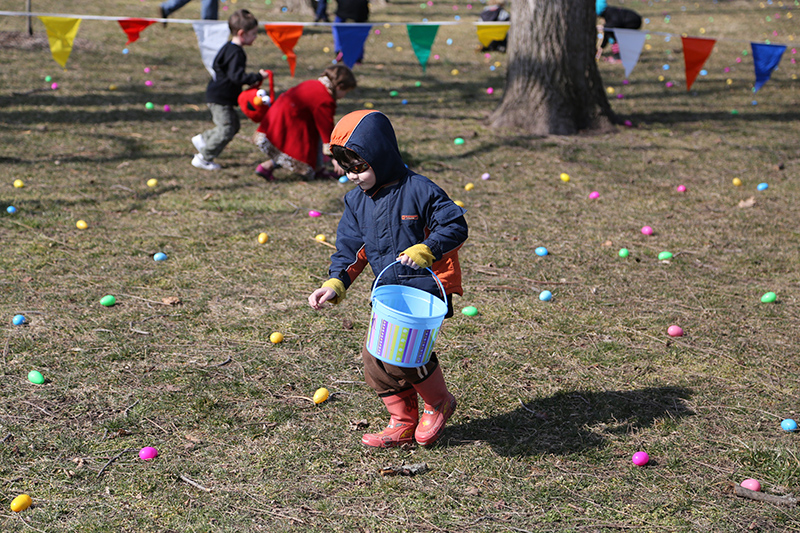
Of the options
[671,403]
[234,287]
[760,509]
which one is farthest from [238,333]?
[760,509]

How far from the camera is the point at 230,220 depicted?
5840mm

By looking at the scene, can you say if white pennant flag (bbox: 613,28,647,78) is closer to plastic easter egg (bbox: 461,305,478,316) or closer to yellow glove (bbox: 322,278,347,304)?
plastic easter egg (bbox: 461,305,478,316)

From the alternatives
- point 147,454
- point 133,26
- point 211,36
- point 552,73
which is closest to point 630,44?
point 552,73

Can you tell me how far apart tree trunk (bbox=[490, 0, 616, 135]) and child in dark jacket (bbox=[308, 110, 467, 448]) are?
19.4 ft

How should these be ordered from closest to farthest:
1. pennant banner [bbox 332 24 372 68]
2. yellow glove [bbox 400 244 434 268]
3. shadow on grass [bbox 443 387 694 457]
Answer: yellow glove [bbox 400 244 434 268], shadow on grass [bbox 443 387 694 457], pennant banner [bbox 332 24 372 68]

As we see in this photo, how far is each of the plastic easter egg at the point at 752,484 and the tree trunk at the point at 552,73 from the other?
20.3 ft

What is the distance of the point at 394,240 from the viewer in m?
2.91

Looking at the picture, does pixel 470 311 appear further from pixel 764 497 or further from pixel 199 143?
pixel 199 143

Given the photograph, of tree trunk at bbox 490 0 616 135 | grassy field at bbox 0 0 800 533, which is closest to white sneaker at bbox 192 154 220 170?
grassy field at bbox 0 0 800 533

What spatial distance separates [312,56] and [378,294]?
1069 cm

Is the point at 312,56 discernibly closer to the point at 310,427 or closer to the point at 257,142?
the point at 257,142

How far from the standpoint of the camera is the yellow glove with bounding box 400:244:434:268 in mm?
2592

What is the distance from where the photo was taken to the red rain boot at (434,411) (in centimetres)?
310

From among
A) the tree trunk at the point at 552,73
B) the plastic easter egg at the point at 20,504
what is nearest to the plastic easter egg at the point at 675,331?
the plastic easter egg at the point at 20,504
